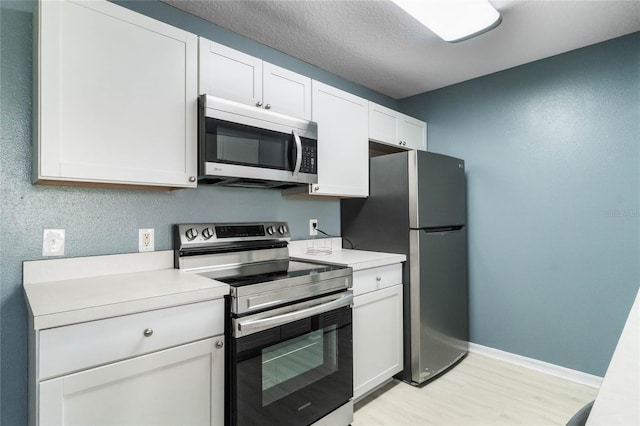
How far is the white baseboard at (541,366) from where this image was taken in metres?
2.38

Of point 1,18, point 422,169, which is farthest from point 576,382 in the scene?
point 1,18

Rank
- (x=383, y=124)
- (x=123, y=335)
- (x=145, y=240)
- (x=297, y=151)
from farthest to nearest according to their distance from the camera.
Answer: (x=383, y=124) → (x=297, y=151) → (x=145, y=240) → (x=123, y=335)

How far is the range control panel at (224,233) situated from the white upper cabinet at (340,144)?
29 centimetres

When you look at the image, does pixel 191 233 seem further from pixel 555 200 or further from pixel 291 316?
pixel 555 200

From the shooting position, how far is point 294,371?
1.66 m

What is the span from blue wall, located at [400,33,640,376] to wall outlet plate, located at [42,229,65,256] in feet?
9.48

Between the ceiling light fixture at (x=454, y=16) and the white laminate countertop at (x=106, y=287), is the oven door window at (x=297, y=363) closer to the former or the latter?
the white laminate countertop at (x=106, y=287)

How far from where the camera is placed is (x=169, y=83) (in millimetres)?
1606

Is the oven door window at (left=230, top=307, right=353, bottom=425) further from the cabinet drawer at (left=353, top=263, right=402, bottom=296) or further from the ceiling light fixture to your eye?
the ceiling light fixture

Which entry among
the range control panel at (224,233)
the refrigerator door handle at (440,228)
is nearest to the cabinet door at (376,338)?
the refrigerator door handle at (440,228)

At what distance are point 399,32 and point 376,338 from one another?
1984 millimetres

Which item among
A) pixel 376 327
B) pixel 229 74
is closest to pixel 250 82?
pixel 229 74

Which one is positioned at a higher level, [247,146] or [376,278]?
[247,146]

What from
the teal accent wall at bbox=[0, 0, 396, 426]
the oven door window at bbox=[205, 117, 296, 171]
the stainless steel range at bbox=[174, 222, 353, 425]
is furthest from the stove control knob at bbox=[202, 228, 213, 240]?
the oven door window at bbox=[205, 117, 296, 171]
